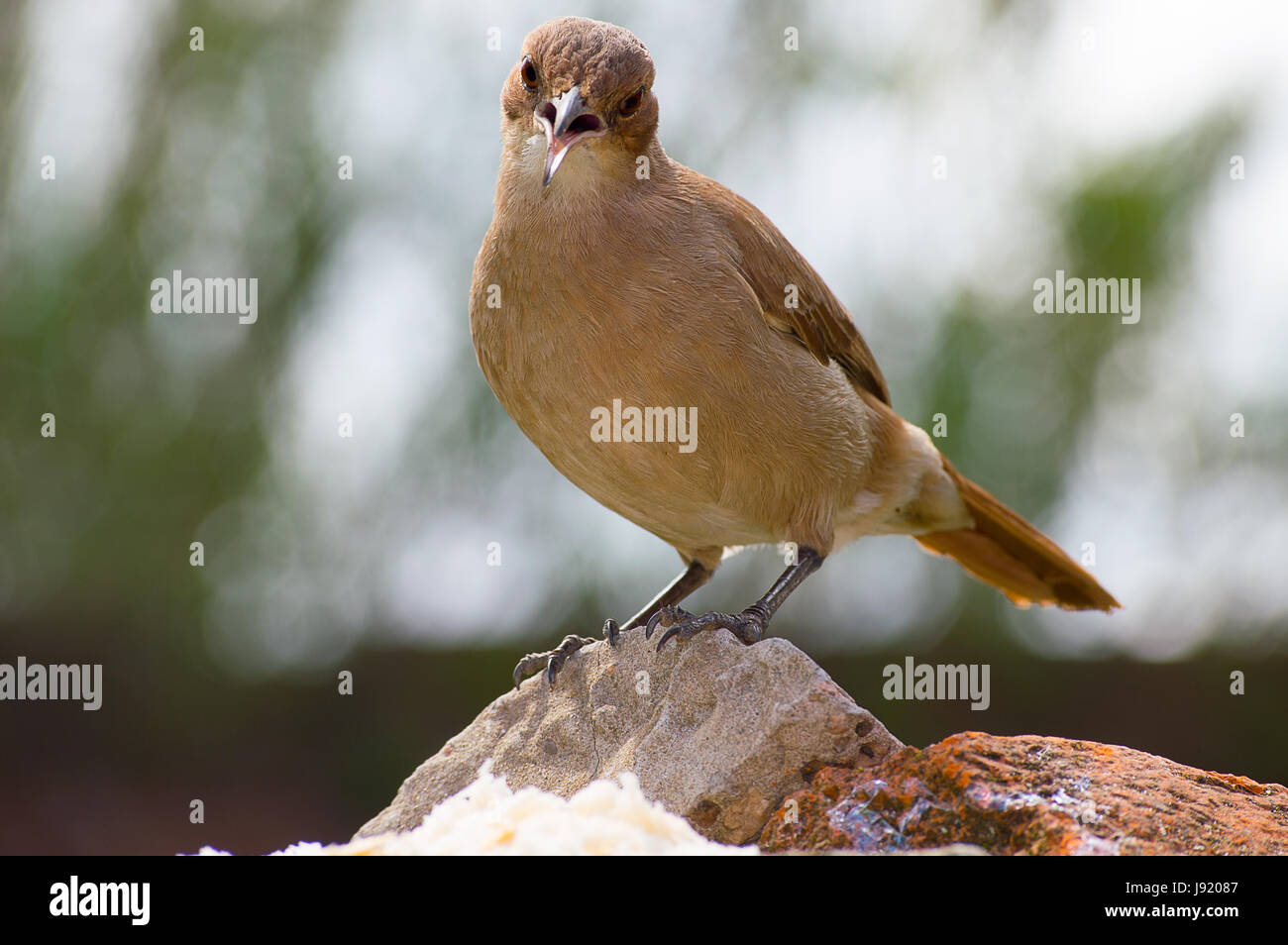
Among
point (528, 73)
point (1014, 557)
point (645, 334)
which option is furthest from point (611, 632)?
point (1014, 557)

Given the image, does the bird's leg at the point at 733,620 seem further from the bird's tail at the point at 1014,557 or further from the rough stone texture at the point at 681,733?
the bird's tail at the point at 1014,557

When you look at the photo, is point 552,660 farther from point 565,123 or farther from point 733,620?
point 565,123

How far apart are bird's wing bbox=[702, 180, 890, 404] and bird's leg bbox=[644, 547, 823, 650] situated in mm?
808

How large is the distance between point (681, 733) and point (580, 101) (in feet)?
5.63

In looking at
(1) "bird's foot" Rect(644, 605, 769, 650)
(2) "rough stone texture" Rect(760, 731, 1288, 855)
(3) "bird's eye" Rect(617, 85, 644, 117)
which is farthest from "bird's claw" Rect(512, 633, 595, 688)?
(3) "bird's eye" Rect(617, 85, 644, 117)

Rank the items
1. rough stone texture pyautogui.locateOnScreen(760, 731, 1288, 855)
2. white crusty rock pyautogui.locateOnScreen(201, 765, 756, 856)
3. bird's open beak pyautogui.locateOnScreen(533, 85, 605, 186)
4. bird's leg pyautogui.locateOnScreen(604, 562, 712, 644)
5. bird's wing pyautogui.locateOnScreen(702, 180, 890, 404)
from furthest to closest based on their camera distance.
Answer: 1. bird's leg pyautogui.locateOnScreen(604, 562, 712, 644)
2. bird's wing pyautogui.locateOnScreen(702, 180, 890, 404)
3. bird's open beak pyautogui.locateOnScreen(533, 85, 605, 186)
4. rough stone texture pyautogui.locateOnScreen(760, 731, 1288, 855)
5. white crusty rock pyautogui.locateOnScreen(201, 765, 756, 856)

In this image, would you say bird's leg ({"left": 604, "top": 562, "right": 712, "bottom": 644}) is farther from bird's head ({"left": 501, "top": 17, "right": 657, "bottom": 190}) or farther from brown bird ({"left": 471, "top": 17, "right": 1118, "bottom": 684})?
bird's head ({"left": 501, "top": 17, "right": 657, "bottom": 190})

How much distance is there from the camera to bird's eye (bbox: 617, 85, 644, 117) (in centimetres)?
344

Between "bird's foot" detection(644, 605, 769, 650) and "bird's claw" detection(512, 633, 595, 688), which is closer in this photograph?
"bird's foot" detection(644, 605, 769, 650)

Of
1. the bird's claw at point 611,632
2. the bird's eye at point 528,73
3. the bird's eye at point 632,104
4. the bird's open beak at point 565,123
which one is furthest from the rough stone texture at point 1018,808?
the bird's eye at point 528,73

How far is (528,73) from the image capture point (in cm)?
347

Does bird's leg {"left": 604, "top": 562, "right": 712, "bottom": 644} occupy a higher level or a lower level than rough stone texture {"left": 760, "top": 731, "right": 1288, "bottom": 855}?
higher
